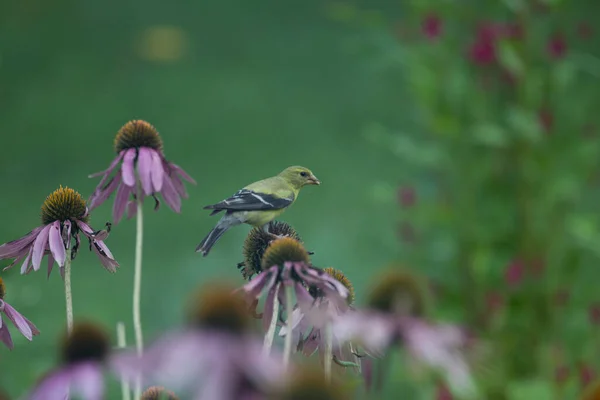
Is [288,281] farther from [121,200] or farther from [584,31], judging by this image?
[584,31]

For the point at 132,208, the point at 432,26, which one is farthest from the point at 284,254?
the point at 432,26

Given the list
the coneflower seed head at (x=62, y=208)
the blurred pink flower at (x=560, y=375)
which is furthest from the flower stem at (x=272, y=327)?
the blurred pink flower at (x=560, y=375)

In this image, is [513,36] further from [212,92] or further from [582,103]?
[212,92]

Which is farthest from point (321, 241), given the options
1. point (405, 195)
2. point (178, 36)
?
point (178, 36)

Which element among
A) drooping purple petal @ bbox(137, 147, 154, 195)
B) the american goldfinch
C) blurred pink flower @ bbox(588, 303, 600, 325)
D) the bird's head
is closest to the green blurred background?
blurred pink flower @ bbox(588, 303, 600, 325)

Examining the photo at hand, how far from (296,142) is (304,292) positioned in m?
2.98

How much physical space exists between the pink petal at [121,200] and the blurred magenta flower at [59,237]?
0.01m

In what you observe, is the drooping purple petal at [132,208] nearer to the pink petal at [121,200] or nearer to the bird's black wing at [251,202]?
the pink petal at [121,200]

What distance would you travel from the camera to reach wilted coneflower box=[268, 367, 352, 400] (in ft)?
1.16

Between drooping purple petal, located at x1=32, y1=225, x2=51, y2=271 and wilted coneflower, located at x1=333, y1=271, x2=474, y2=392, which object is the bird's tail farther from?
wilted coneflower, located at x1=333, y1=271, x2=474, y2=392

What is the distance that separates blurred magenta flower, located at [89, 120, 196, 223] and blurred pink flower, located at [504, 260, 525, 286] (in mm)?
1301

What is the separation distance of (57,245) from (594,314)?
4.93 ft

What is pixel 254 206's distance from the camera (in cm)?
98

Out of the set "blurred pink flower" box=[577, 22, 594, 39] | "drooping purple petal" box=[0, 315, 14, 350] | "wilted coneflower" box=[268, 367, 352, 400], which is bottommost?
"wilted coneflower" box=[268, 367, 352, 400]
